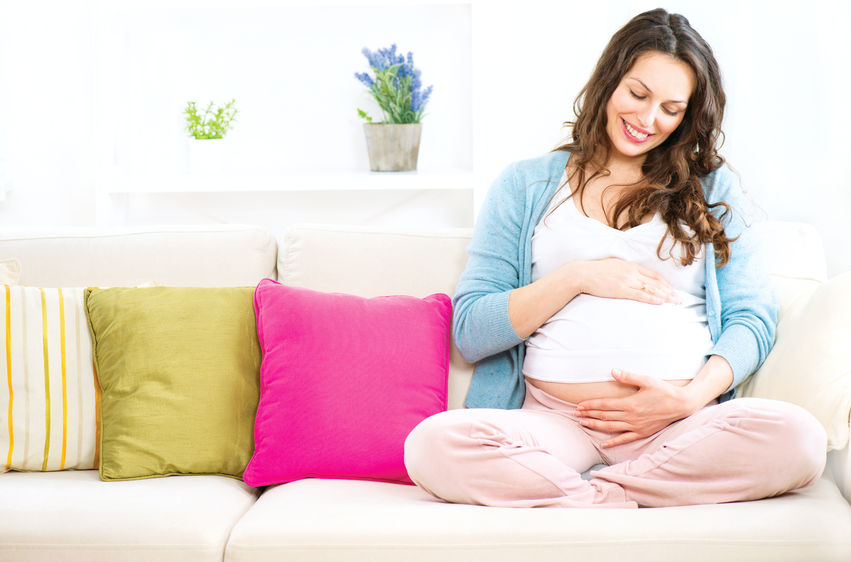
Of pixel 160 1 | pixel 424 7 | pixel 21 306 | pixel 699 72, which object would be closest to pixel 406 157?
pixel 424 7

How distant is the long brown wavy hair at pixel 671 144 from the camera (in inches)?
65.2

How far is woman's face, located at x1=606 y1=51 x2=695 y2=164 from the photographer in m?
1.67

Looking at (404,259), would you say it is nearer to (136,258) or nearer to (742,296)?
(136,258)

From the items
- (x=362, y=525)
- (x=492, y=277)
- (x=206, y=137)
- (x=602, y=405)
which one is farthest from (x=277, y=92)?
(x=362, y=525)

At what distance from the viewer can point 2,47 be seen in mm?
2518

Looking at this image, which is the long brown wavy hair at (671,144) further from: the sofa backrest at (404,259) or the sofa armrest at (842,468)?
the sofa armrest at (842,468)

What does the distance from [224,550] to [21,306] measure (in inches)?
26.7

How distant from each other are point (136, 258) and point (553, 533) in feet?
3.58

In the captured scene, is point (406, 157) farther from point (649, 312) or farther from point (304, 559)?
point (304, 559)

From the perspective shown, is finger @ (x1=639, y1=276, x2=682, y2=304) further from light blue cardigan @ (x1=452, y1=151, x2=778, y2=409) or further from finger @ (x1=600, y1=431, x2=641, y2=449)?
finger @ (x1=600, y1=431, x2=641, y2=449)

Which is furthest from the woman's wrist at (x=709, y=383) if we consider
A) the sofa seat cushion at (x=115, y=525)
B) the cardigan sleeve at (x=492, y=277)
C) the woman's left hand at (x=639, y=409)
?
the sofa seat cushion at (x=115, y=525)

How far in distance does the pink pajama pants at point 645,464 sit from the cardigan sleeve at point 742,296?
7.4 inches

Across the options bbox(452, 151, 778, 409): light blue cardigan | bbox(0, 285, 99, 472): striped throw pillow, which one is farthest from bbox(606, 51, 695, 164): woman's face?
bbox(0, 285, 99, 472): striped throw pillow

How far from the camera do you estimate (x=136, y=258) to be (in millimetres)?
1842
